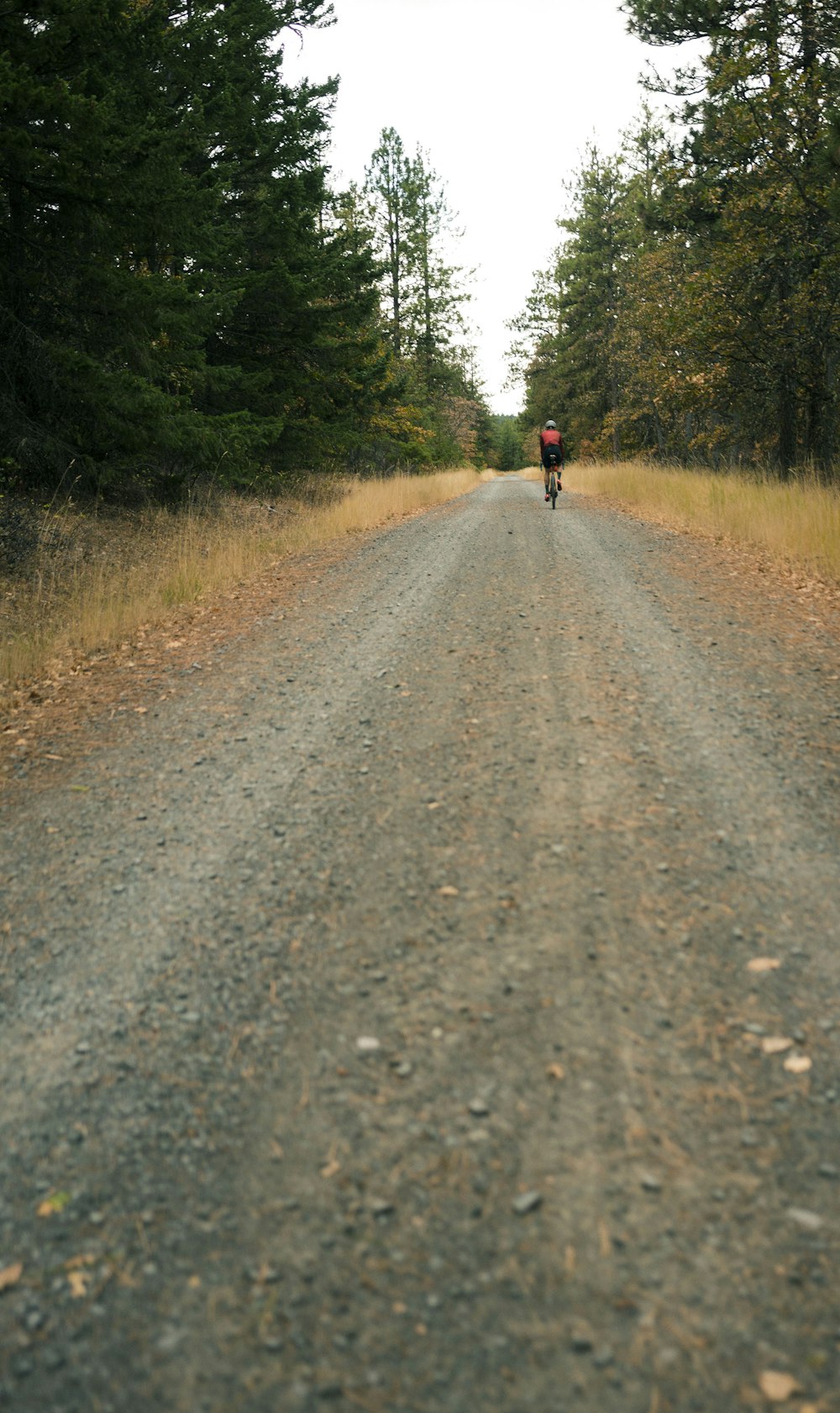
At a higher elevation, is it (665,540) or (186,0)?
(186,0)

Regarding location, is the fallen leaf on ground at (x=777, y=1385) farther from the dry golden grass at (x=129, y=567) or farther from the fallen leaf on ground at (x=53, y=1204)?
the dry golden grass at (x=129, y=567)

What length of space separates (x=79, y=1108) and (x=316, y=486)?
1910 centimetres

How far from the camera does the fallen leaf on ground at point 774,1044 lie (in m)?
2.62

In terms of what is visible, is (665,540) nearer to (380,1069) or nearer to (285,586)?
(285,586)

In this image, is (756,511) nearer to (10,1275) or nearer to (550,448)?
(550,448)

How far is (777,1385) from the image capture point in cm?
174

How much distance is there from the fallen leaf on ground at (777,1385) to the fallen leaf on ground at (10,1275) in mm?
1764

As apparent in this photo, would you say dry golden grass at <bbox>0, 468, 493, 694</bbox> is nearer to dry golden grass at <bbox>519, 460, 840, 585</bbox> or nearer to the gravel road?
the gravel road

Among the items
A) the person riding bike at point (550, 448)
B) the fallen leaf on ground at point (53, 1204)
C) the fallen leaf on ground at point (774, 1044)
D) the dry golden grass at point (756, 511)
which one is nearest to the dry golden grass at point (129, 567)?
the person riding bike at point (550, 448)

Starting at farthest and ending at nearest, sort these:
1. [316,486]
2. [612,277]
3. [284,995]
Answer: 1. [612,277]
2. [316,486]
3. [284,995]

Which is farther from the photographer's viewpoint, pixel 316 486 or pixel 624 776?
pixel 316 486

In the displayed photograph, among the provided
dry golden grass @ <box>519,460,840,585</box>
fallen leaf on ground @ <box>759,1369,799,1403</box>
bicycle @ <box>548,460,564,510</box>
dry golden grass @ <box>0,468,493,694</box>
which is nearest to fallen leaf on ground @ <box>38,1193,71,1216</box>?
fallen leaf on ground @ <box>759,1369,799,1403</box>

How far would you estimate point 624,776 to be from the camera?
4.46m

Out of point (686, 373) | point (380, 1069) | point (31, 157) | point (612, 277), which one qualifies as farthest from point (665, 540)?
point (612, 277)
